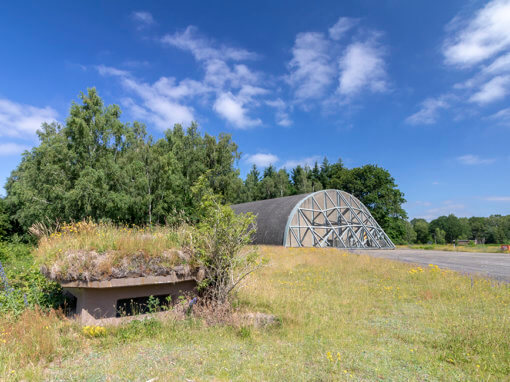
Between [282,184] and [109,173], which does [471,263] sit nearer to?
[109,173]

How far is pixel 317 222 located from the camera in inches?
1268

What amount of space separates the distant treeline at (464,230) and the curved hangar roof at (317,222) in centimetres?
7533

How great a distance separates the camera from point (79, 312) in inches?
234

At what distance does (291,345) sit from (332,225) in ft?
94.1

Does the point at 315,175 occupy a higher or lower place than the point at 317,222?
higher

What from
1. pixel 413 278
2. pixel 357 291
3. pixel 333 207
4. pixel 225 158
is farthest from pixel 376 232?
pixel 357 291

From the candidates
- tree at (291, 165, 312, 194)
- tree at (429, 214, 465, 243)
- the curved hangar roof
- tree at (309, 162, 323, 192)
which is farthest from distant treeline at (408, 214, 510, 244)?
the curved hangar roof

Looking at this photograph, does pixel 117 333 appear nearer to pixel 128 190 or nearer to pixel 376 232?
pixel 128 190

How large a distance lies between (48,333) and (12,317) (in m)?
1.60

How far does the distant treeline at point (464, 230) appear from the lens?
106 metres

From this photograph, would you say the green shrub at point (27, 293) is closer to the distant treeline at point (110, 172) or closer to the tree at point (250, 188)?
the distant treeline at point (110, 172)

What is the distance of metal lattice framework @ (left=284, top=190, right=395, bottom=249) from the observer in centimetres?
2968

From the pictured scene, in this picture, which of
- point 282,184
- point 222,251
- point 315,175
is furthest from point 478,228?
point 222,251

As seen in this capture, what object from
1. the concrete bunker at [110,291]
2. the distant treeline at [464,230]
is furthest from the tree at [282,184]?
the distant treeline at [464,230]
